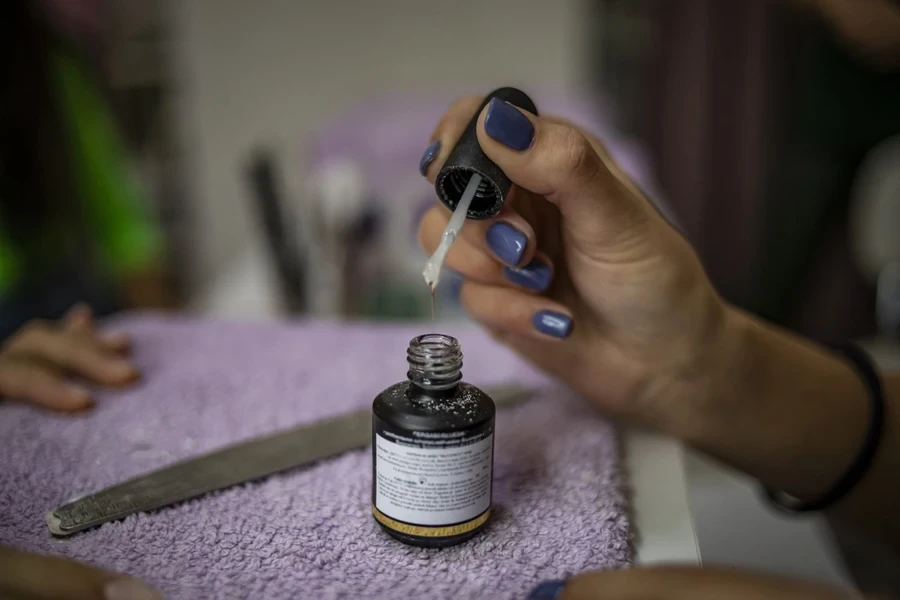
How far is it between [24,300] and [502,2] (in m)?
1.43

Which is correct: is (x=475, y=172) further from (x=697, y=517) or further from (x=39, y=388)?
(x=697, y=517)

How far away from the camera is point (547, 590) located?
0.41 m

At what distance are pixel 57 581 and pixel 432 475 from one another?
21cm

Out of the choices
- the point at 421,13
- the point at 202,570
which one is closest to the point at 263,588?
the point at 202,570

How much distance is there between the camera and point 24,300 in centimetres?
138

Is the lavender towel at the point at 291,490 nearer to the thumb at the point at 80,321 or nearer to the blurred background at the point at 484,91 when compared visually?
the thumb at the point at 80,321

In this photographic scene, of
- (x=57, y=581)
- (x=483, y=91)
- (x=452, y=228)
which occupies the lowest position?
(x=483, y=91)

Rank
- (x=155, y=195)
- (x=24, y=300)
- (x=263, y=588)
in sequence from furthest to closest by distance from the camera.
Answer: (x=155, y=195) < (x=24, y=300) < (x=263, y=588)

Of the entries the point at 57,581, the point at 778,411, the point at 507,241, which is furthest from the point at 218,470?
the point at 778,411

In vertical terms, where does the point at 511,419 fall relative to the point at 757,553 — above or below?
above

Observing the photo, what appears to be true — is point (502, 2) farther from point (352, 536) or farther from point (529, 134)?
point (352, 536)

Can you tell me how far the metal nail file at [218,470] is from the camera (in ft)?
1.58

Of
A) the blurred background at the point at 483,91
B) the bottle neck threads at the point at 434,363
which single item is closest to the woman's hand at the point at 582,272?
the bottle neck threads at the point at 434,363

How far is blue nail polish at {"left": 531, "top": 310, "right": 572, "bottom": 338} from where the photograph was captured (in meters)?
0.58
